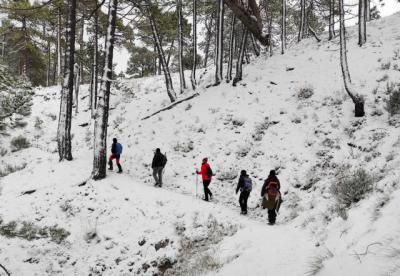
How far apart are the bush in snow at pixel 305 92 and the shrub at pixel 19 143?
16585 millimetres

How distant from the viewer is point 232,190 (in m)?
12.9

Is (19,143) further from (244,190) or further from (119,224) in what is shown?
(244,190)

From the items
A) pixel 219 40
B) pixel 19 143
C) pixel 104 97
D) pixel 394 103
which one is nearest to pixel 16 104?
pixel 19 143

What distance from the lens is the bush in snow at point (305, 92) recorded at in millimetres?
17062

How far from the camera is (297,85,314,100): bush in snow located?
17.1 metres

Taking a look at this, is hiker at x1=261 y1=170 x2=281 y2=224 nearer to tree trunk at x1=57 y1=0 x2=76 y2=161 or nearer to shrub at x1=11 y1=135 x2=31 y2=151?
tree trunk at x1=57 y1=0 x2=76 y2=161

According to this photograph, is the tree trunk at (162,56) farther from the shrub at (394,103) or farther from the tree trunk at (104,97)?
the shrub at (394,103)

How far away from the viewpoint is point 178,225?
9648 mm

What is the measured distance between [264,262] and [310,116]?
10449 mm

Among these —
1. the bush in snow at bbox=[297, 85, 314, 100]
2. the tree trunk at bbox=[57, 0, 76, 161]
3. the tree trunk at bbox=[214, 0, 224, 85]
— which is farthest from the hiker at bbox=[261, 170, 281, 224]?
the tree trunk at bbox=[214, 0, 224, 85]

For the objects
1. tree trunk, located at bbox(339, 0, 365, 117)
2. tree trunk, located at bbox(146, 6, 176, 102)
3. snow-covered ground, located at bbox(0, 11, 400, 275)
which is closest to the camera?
snow-covered ground, located at bbox(0, 11, 400, 275)

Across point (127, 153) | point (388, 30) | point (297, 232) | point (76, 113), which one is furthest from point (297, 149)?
point (76, 113)

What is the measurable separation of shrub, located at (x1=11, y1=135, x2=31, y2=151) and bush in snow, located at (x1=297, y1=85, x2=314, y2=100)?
54.4 ft

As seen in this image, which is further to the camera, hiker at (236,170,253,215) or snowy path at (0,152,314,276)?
hiker at (236,170,253,215)
